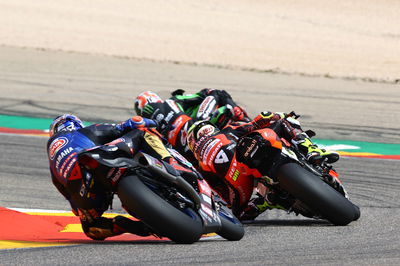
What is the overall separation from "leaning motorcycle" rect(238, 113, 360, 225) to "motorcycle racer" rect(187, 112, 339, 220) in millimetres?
42

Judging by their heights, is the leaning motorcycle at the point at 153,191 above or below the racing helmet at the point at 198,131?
above

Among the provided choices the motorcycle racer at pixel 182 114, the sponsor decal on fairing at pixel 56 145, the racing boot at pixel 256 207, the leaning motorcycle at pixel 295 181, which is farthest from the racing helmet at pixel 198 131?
the sponsor decal on fairing at pixel 56 145

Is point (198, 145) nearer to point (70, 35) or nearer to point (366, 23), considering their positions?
point (70, 35)

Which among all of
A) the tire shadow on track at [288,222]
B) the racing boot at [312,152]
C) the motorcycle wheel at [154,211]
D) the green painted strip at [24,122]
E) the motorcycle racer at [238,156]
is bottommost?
the green painted strip at [24,122]

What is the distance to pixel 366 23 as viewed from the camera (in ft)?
83.1

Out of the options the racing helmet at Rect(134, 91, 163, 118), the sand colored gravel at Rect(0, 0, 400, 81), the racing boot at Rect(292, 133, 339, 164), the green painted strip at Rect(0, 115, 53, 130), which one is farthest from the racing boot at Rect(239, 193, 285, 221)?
the sand colored gravel at Rect(0, 0, 400, 81)

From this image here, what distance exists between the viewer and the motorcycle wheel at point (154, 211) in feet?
18.1

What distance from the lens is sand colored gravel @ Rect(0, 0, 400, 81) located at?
64.9ft

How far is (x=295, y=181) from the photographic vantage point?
6.58 meters

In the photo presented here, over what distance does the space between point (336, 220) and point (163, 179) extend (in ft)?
5.34

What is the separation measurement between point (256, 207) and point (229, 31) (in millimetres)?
17014

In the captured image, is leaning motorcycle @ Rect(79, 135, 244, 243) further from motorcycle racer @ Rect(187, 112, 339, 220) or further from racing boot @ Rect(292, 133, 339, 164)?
racing boot @ Rect(292, 133, 339, 164)

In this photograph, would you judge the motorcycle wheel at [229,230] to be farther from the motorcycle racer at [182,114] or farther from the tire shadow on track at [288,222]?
the motorcycle racer at [182,114]

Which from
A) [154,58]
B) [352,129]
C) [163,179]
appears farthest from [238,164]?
[154,58]
